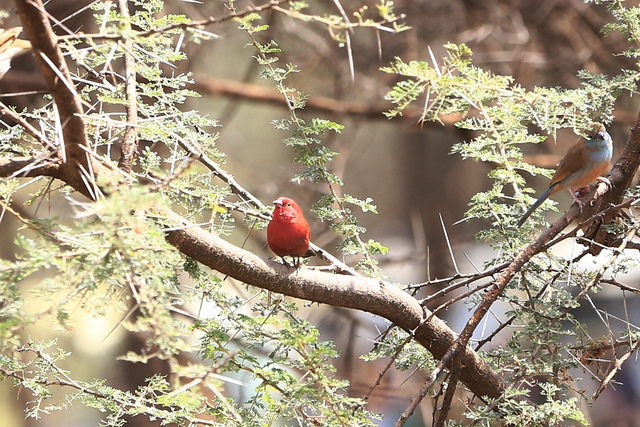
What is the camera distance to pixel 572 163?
218cm

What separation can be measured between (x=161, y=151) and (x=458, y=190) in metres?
3.00

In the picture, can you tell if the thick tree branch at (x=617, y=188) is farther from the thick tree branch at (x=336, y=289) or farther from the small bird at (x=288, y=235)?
the small bird at (x=288, y=235)

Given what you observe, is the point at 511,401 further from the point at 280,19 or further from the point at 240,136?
the point at 240,136

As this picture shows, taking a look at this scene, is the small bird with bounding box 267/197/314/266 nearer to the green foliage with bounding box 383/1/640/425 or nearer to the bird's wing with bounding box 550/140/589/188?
the green foliage with bounding box 383/1/640/425

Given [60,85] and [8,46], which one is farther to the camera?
[8,46]

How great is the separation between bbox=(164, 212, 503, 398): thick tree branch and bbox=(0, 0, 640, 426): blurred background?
75.2 inches

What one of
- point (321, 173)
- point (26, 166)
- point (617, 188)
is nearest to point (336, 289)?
point (321, 173)

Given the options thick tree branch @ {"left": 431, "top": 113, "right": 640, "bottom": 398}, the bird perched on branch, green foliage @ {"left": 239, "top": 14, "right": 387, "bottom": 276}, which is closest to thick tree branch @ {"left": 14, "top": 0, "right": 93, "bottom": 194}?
the bird perched on branch

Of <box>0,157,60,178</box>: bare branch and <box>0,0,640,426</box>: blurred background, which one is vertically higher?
<box>0,0,640,426</box>: blurred background

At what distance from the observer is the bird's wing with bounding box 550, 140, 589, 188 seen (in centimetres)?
217

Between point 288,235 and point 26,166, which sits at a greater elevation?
point 288,235

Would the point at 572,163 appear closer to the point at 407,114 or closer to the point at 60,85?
the point at 60,85

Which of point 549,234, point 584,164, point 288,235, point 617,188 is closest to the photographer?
point 549,234

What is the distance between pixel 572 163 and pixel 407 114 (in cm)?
237
